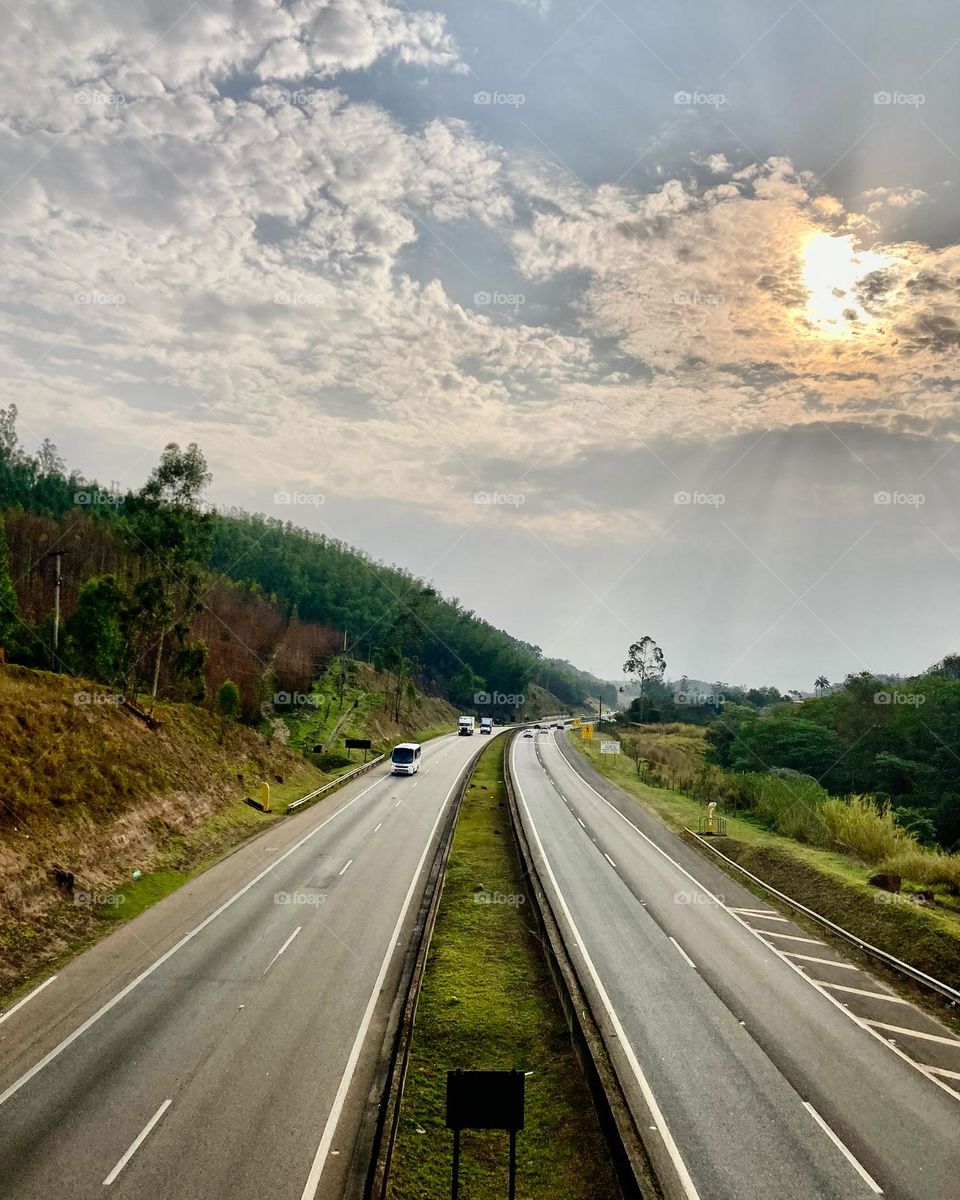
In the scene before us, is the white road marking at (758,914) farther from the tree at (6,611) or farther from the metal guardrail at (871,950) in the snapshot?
the tree at (6,611)

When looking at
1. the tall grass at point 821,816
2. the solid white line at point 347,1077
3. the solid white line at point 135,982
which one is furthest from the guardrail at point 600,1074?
the tall grass at point 821,816

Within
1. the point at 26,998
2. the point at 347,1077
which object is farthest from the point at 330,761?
the point at 347,1077

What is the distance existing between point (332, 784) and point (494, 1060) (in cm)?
3503

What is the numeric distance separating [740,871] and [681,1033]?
1601 centimetres

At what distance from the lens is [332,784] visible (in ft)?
161

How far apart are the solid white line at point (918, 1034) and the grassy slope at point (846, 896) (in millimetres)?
2894

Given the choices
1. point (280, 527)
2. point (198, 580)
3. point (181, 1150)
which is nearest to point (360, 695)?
point (198, 580)

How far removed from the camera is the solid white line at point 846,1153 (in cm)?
1199

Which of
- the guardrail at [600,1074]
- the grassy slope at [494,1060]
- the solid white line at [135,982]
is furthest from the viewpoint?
the solid white line at [135,982]

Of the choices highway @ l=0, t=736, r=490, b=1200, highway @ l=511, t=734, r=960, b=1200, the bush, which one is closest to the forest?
the bush

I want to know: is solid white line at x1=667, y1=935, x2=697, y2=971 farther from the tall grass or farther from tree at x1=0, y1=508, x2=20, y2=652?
tree at x1=0, y1=508, x2=20, y2=652

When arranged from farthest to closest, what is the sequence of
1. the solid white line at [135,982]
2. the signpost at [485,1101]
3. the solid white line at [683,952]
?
the solid white line at [683,952]
the solid white line at [135,982]
the signpost at [485,1101]

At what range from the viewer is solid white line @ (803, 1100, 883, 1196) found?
472 inches

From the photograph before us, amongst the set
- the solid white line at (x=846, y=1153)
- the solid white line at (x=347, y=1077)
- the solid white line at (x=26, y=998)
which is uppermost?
the solid white line at (x=846, y=1153)
